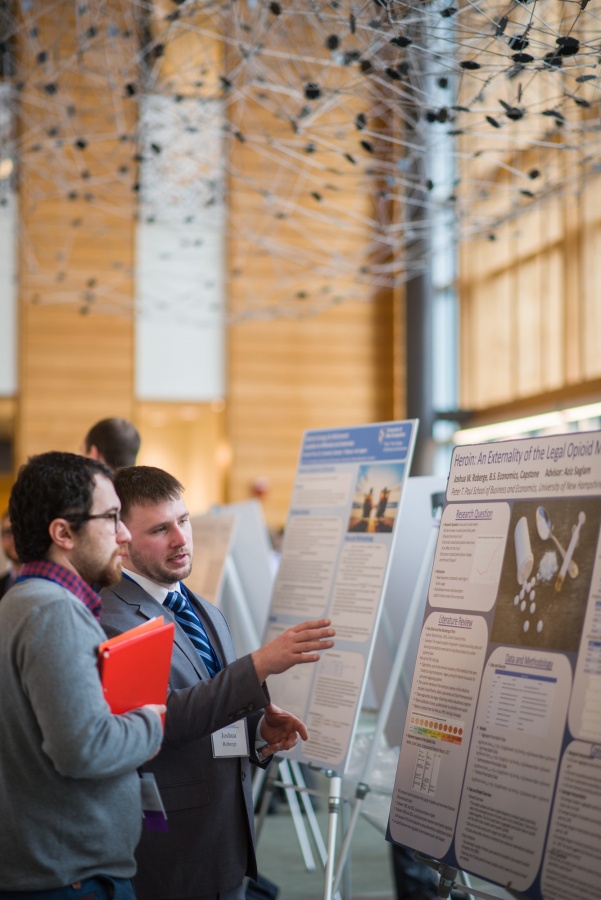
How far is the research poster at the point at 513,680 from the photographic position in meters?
2.27

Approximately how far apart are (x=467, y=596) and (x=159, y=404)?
32.3ft

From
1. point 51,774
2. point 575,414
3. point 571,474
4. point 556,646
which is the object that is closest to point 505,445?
point 571,474

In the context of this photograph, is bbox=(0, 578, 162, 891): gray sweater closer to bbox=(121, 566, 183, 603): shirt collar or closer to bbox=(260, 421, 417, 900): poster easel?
bbox=(121, 566, 183, 603): shirt collar

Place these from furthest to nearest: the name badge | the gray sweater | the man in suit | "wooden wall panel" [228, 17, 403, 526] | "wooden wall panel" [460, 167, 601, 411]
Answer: "wooden wall panel" [228, 17, 403, 526], "wooden wall panel" [460, 167, 601, 411], the name badge, the man in suit, the gray sweater

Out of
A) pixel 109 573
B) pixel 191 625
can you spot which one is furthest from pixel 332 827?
pixel 109 573

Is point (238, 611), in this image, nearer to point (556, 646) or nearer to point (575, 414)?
point (556, 646)

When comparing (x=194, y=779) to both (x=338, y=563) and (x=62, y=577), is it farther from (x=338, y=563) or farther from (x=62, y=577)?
(x=338, y=563)

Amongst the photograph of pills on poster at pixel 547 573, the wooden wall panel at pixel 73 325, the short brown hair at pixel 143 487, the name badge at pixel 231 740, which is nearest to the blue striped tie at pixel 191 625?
the name badge at pixel 231 740

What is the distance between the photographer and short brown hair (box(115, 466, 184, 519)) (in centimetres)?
271

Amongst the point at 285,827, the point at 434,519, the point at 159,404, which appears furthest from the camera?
the point at 159,404

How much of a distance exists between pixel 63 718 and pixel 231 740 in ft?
2.76

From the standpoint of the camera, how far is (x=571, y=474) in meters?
2.47

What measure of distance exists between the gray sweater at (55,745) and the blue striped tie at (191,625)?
2.21 ft

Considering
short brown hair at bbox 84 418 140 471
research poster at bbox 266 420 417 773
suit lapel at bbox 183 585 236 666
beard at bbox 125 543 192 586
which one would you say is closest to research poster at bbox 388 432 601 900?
suit lapel at bbox 183 585 236 666
